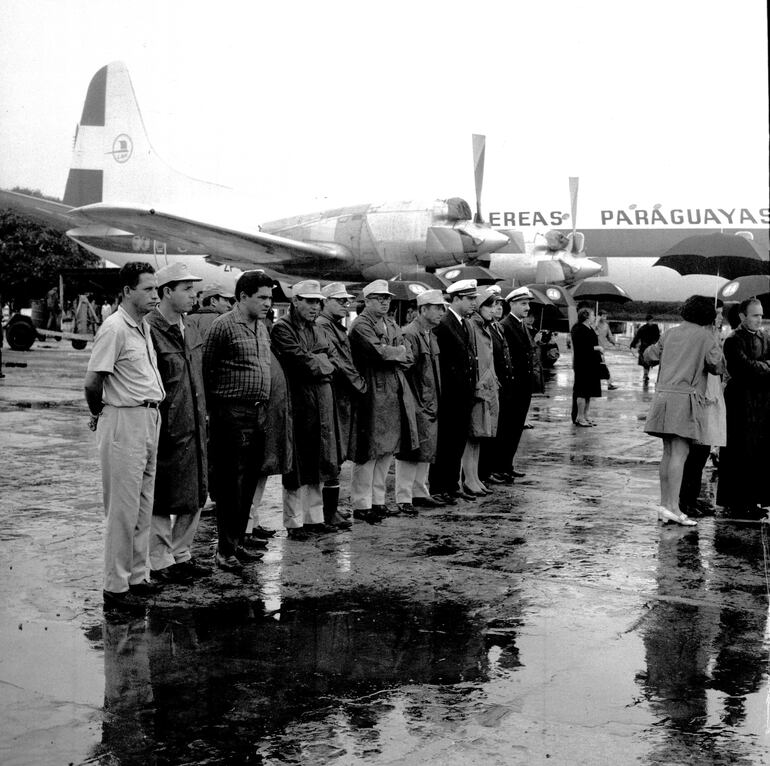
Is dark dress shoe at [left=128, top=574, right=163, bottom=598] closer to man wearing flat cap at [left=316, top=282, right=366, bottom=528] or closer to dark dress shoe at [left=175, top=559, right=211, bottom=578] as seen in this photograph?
dark dress shoe at [left=175, top=559, right=211, bottom=578]

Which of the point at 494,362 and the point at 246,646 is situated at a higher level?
the point at 494,362

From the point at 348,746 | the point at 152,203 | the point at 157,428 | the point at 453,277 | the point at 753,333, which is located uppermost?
the point at 152,203

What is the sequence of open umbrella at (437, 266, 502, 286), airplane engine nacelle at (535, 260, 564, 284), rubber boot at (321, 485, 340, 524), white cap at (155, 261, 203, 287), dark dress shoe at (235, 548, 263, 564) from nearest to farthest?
1. white cap at (155, 261, 203, 287)
2. dark dress shoe at (235, 548, 263, 564)
3. rubber boot at (321, 485, 340, 524)
4. open umbrella at (437, 266, 502, 286)
5. airplane engine nacelle at (535, 260, 564, 284)

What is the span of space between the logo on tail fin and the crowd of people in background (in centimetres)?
2380

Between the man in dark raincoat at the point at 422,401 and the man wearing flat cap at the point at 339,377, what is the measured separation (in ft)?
1.98

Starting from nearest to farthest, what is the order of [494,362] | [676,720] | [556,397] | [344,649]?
[676,720], [344,649], [494,362], [556,397]

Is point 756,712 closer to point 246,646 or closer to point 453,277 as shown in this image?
point 246,646

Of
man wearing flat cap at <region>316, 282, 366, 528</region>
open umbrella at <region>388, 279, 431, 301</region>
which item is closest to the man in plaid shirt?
man wearing flat cap at <region>316, 282, 366, 528</region>

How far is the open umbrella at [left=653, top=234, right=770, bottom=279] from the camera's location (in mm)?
11875

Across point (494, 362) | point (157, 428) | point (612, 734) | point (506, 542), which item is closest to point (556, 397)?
point (494, 362)

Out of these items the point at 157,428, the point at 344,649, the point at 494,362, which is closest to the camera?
the point at 344,649

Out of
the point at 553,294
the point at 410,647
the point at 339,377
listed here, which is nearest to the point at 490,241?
the point at 553,294

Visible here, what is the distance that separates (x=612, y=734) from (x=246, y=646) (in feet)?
5.66

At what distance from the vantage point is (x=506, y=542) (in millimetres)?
6781
